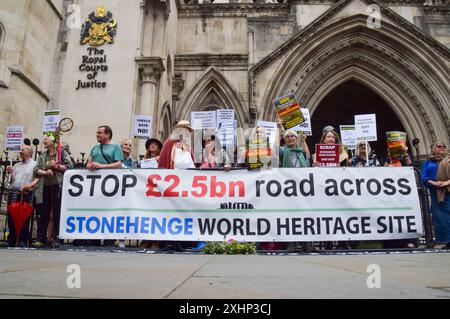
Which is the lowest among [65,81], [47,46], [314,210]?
[314,210]

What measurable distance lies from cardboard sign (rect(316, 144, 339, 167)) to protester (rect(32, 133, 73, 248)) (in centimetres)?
433

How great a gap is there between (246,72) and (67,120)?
788 centimetres

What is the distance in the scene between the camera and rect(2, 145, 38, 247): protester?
624cm

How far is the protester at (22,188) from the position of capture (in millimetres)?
6238

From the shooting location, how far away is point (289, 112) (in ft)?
23.0

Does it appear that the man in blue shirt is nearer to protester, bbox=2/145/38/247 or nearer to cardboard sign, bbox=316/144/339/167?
protester, bbox=2/145/38/247

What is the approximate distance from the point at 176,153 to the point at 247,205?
169 cm

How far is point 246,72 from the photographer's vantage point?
16.3 meters

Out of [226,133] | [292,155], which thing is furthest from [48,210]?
[292,155]

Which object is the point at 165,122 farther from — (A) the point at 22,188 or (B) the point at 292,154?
(B) the point at 292,154
